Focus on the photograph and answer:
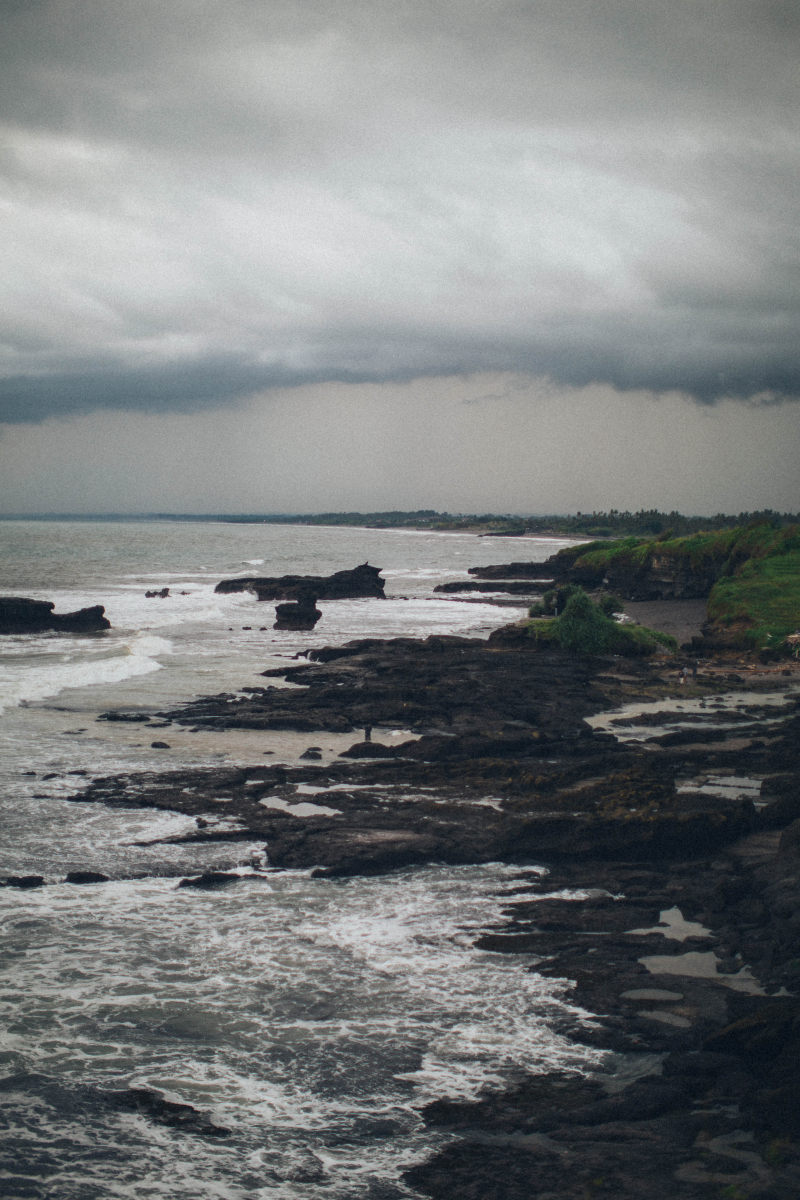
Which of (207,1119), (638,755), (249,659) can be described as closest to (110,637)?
(249,659)

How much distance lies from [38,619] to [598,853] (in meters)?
36.8

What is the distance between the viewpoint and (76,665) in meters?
33.1

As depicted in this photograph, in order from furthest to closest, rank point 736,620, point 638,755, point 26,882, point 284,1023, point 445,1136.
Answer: point 736,620 < point 638,755 < point 26,882 < point 284,1023 < point 445,1136

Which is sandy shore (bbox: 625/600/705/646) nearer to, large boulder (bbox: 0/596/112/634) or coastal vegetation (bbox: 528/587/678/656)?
coastal vegetation (bbox: 528/587/678/656)

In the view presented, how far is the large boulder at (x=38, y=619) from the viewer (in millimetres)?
43188

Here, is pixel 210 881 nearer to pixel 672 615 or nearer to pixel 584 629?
pixel 584 629

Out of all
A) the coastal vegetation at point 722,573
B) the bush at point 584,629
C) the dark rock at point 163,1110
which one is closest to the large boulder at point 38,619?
the bush at point 584,629

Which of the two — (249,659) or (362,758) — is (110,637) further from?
(362,758)

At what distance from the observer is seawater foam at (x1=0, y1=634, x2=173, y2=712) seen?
27798 millimetres

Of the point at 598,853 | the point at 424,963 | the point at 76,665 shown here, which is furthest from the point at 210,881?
the point at 76,665

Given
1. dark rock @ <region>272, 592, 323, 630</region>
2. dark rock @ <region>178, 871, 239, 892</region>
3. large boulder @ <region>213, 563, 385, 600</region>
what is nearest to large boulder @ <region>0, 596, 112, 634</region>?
dark rock @ <region>272, 592, 323, 630</region>

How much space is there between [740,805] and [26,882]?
10.9 metres

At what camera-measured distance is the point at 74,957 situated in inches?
417

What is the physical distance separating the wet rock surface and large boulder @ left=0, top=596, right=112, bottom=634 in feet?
68.8
